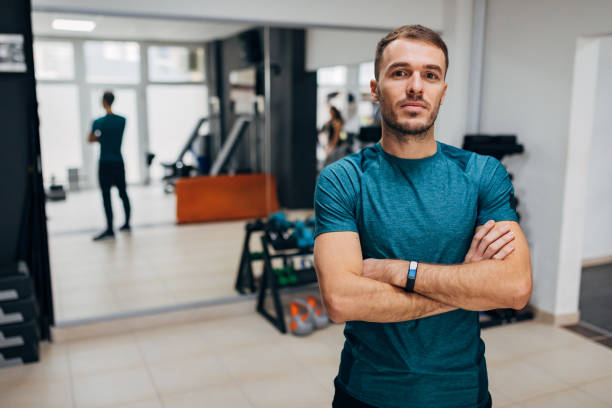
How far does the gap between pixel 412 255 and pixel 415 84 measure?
1.46 ft

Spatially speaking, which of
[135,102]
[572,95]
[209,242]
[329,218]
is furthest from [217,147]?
[329,218]

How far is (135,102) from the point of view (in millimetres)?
4328

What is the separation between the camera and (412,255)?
1.42 meters

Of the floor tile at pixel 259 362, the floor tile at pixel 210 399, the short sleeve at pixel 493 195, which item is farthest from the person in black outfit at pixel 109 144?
the short sleeve at pixel 493 195

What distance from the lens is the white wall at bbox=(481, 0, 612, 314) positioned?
154 inches

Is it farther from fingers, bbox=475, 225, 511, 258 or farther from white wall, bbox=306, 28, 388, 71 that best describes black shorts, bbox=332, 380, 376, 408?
white wall, bbox=306, 28, 388, 71

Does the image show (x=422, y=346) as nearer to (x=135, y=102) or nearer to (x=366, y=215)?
(x=366, y=215)

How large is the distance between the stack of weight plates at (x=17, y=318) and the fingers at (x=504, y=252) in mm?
3050

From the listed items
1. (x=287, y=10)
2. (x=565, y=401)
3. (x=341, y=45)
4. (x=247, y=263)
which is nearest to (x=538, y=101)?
(x=341, y=45)

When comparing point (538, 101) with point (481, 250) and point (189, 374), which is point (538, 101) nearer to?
point (481, 250)

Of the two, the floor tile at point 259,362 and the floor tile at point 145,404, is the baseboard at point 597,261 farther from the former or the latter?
the floor tile at point 145,404

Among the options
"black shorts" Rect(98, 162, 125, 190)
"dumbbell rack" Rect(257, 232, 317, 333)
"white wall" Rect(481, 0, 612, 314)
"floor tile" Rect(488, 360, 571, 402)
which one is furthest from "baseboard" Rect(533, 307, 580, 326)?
"black shorts" Rect(98, 162, 125, 190)

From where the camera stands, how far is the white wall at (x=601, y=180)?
5.26 m

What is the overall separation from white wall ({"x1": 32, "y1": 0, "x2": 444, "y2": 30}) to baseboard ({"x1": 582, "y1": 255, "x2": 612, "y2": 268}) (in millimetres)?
3002
